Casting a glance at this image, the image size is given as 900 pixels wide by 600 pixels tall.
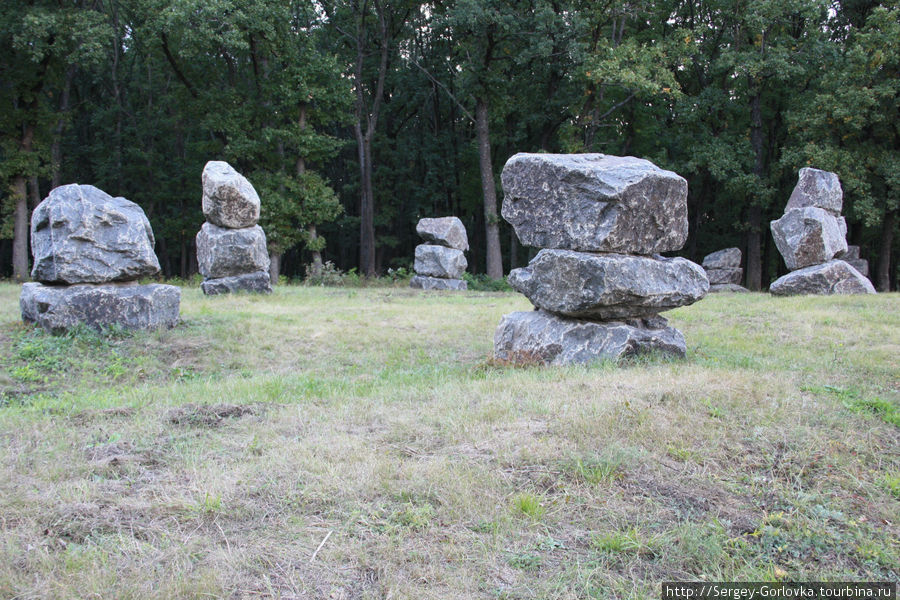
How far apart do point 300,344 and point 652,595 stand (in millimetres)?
7431

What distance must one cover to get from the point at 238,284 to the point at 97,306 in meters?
5.79

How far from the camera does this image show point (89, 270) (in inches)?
359

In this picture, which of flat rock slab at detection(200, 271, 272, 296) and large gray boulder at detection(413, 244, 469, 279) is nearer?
flat rock slab at detection(200, 271, 272, 296)

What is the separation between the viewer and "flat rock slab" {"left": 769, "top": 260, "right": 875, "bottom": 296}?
14.3 meters

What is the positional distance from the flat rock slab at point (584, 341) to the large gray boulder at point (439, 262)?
39.2 feet

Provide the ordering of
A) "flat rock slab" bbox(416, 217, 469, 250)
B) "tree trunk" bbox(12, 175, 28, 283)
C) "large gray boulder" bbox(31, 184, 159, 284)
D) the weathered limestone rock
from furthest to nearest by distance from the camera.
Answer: "tree trunk" bbox(12, 175, 28, 283) → "flat rock slab" bbox(416, 217, 469, 250) → the weathered limestone rock → "large gray boulder" bbox(31, 184, 159, 284)

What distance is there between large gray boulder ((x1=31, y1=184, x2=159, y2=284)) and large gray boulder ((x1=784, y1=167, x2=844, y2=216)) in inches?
595

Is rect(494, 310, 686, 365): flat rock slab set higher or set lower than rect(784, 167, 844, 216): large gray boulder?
lower

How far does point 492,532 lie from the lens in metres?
3.20

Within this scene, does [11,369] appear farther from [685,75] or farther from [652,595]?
[685,75]

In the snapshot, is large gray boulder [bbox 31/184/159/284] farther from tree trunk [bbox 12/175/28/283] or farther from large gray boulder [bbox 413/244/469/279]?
tree trunk [bbox 12/175/28/283]

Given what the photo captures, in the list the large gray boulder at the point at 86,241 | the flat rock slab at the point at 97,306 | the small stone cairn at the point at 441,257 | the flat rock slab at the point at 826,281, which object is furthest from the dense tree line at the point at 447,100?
the flat rock slab at the point at 97,306

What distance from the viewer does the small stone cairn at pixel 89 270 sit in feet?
29.2

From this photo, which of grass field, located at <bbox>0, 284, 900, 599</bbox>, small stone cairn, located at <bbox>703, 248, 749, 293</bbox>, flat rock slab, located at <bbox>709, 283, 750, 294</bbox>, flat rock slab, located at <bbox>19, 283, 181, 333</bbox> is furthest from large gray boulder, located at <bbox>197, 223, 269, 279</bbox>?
small stone cairn, located at <bbox>703, 248, 749, 293</bbox>
